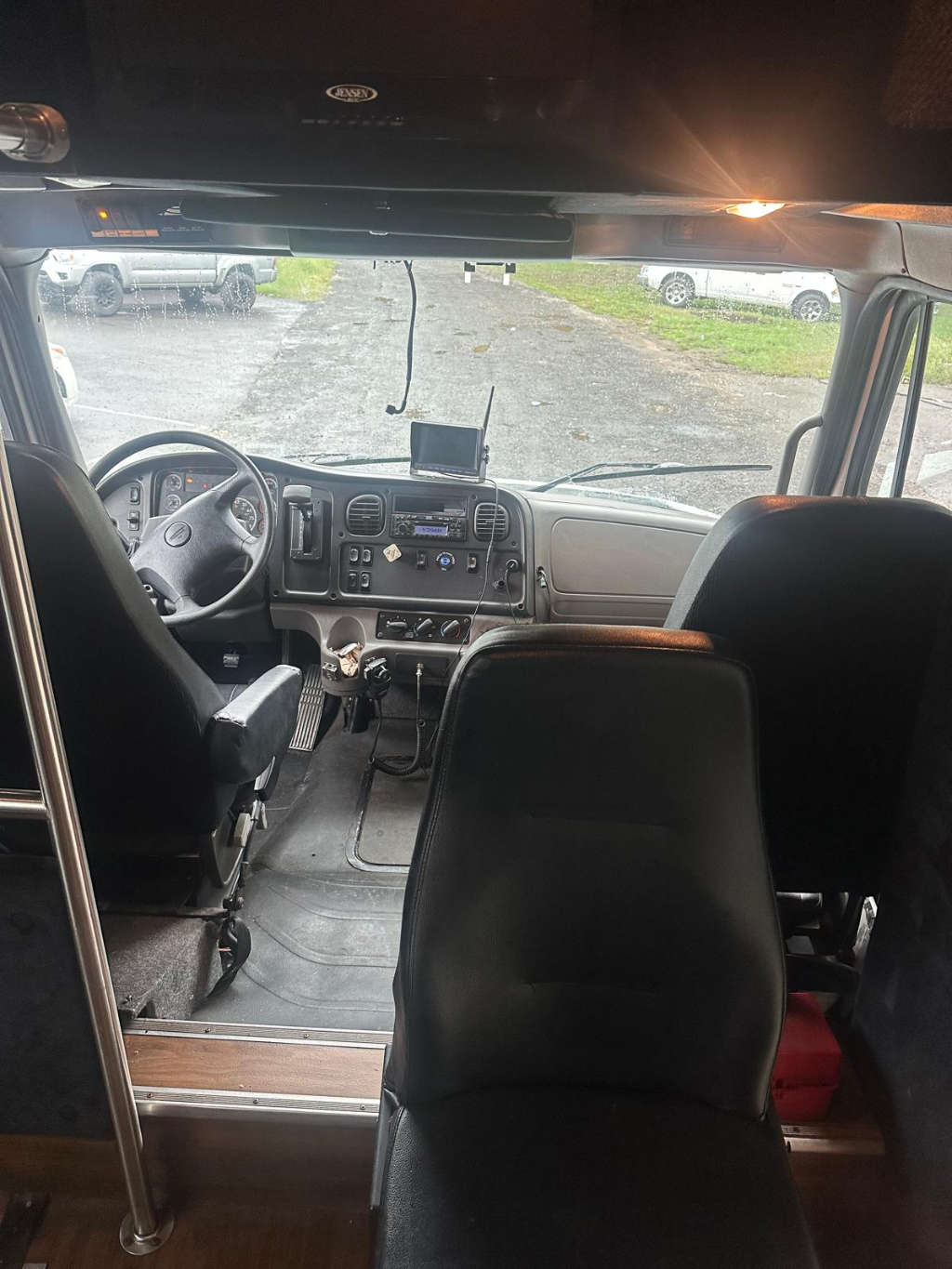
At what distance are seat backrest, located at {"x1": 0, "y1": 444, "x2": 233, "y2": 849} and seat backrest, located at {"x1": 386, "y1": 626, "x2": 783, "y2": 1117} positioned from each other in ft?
2.35

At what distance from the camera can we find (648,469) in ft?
8.82

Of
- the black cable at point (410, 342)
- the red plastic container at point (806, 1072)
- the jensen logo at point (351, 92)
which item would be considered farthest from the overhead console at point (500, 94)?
the black cable at point (410, 342)

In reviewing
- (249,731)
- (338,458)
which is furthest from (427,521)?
(249,731)

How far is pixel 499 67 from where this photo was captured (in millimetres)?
731

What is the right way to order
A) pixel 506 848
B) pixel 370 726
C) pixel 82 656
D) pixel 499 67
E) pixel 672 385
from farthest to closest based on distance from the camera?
pixel 370 726 < pixel 672 385 < pixel 82 656 < pixel 506 848 < pixel 499 67

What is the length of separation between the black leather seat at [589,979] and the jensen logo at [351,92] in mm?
572

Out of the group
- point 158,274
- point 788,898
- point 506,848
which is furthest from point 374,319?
point 788,898

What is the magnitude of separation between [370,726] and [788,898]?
1.64m

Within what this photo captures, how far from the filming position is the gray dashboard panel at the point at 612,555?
279cm

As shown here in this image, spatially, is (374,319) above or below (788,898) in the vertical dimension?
above

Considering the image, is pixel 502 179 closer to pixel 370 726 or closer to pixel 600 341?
pixel 600 341

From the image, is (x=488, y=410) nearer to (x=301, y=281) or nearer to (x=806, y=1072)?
(x=301, y=281)

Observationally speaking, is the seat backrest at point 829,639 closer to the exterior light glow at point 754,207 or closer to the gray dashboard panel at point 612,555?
the exterior light glow at point 754,207

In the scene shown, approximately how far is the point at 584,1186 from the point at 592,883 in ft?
1.35
